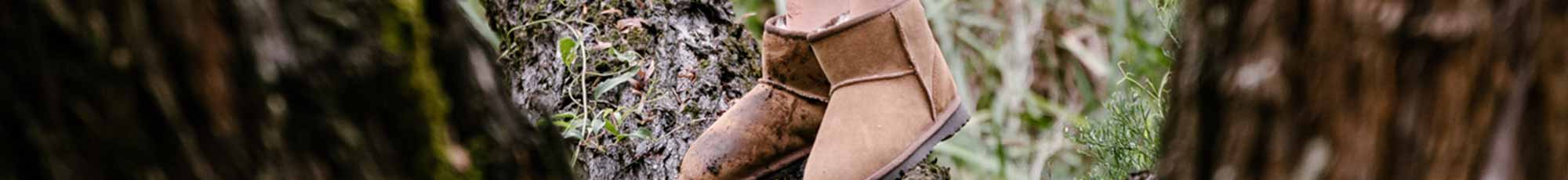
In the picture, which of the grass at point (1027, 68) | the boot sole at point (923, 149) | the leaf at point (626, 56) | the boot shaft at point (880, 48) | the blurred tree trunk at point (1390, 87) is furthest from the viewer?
the grass at point (1027, 68)

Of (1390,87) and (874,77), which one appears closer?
(1390,87)

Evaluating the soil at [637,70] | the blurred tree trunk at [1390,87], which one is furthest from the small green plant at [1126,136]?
the blurred tree trunk at [1390,87]

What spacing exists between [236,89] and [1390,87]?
0.33 metres

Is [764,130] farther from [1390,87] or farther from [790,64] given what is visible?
[1390,87]

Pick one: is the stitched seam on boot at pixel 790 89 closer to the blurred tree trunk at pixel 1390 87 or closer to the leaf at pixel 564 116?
the leaf at pixel 564 116

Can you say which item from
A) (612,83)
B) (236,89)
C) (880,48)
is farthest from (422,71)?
(612,83)

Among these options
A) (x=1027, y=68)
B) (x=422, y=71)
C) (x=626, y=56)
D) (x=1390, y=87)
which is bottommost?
(x=1390, y=87)

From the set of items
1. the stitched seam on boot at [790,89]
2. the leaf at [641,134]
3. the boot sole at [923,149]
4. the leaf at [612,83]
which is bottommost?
the boot sole at [923,149]

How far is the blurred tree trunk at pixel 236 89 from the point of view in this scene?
46cm

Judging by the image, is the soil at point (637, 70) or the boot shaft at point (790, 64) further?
the soil at point (637, 70)

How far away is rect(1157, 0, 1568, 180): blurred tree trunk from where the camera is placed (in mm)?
455

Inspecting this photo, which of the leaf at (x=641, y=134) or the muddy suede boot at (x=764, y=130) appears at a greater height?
the leaf at (x=641, y=134)

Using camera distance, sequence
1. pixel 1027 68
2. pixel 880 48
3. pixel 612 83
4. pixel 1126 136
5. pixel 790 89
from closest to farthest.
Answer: pixel 880 48, pixel 790 89, pixel 612 83, pixel 1126 136, pixel 1027 68

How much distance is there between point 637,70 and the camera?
1.63 metres
